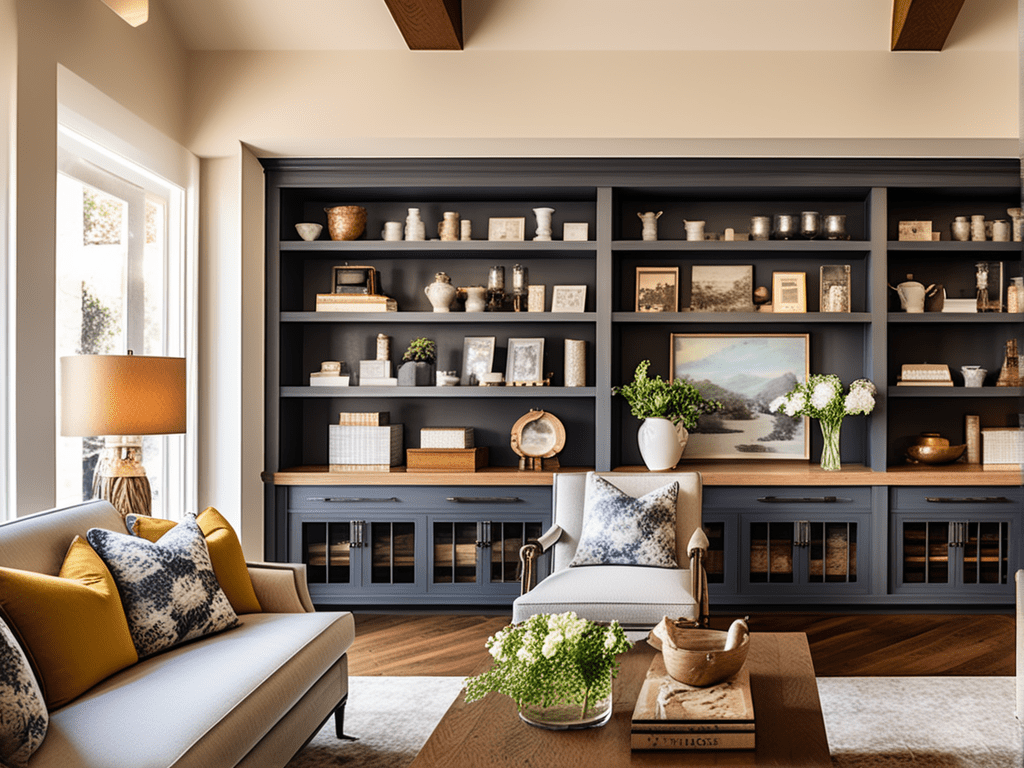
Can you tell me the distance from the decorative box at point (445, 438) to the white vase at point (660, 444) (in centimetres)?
101

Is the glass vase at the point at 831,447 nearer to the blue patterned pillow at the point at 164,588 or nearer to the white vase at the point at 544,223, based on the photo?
the white vase at the point at 544,223

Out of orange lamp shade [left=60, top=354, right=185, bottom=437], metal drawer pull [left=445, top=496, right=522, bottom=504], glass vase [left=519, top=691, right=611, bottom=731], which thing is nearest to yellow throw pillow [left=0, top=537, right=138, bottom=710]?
orange lamp shade [left=60, top=354, right=185, bottom=437]

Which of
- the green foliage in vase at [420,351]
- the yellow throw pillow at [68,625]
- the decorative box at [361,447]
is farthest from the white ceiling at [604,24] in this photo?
the yellow throw pillow at [68,625]

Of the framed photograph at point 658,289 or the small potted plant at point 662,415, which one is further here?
the framed photograph at point 658,289

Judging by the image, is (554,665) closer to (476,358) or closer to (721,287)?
(476,358)

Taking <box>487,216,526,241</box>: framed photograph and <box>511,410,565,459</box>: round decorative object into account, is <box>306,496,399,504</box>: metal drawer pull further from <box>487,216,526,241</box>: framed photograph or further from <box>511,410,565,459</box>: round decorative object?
<box>487,216,526,241</box>: framed photograph

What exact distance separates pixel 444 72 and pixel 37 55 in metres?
1.87

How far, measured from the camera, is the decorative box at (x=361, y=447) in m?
4.56

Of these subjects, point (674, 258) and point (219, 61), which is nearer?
point (219, 61)

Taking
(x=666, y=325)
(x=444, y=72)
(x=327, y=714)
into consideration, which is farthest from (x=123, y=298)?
(x=666, y=325)

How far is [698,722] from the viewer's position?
186 cm

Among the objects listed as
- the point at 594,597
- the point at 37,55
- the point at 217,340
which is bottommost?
the point at 594,597

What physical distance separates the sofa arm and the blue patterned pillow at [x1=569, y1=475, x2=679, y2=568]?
1225 mm

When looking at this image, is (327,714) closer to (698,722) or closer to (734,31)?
(698,722)
